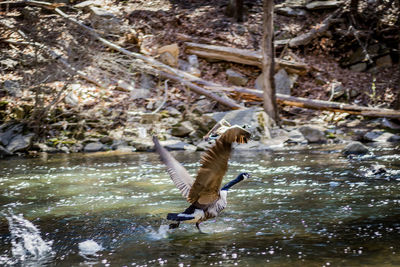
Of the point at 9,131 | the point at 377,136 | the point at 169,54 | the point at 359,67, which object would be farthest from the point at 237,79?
the point at 9,131

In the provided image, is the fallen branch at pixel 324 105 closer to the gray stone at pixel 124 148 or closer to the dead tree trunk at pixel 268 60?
the dead tree trunk at pixel 268 60

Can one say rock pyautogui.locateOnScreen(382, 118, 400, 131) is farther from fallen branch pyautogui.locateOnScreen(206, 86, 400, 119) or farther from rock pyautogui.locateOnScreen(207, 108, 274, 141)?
rock pyautogui.locateOnScreen(207, 108, 274, 141)

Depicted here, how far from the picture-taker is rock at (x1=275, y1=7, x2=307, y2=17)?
61.2 ft

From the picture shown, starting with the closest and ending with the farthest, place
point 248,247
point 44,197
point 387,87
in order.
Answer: point 248,247
point 44,197
point 387,87

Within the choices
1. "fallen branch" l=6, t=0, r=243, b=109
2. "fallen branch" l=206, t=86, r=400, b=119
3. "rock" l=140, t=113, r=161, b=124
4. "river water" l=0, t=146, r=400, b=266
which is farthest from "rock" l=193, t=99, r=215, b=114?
"river water" l=0, t=146, r=400, b=266

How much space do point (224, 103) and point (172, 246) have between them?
409 inches

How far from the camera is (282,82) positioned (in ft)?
51.1

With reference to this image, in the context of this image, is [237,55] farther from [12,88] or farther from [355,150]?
[12,88]

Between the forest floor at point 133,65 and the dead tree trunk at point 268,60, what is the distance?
149 cm

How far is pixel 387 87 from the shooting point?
15367 millimetres

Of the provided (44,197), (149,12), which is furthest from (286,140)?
(149,12)

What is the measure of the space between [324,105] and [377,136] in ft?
7.45

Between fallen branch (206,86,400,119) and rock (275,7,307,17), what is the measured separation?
228 inches

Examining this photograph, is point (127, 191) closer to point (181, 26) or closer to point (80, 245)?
point (80, 245)
